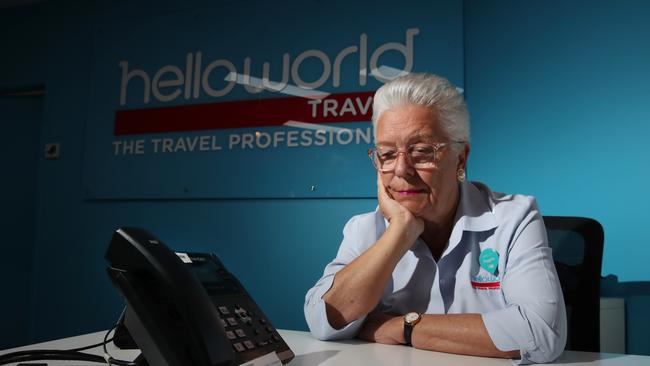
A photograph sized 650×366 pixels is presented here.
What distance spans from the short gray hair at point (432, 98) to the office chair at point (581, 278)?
509 millimetres

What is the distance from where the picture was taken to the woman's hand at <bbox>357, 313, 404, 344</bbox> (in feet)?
3.43

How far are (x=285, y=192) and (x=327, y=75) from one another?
628mm

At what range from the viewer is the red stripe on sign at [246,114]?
2.37 meters

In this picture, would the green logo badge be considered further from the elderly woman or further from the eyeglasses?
the eyeglasses

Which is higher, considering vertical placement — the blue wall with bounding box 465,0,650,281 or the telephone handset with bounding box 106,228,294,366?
the blue wall with bounding box 465,0,650,281

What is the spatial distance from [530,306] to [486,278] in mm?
192

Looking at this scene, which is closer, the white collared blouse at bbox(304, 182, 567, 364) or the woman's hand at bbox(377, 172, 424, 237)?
the white collared blouse at bbox(304, 182, 567, 364)

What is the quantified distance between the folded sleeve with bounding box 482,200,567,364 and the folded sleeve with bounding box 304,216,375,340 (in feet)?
1.04

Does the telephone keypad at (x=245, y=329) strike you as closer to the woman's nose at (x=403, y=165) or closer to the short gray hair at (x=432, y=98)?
the woman's nose at (x=403, y=165)

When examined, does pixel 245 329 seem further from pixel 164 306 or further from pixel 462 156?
pixel 462 156

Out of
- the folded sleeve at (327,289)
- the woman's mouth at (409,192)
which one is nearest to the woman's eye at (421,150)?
the woman's mouth at (409,192)

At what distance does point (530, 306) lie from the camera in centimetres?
99

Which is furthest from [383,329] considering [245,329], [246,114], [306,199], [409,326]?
[246,114]

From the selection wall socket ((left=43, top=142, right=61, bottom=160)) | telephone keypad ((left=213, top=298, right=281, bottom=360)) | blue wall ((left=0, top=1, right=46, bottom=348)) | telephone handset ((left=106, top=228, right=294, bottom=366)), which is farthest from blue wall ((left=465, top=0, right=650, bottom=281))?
blue wall ((left=0, top=1, right=46, bottom=348))
